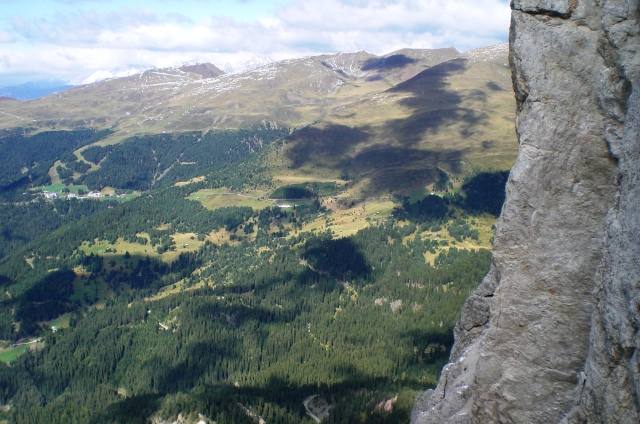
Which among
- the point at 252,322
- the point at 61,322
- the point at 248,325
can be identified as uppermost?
the point at 252,322

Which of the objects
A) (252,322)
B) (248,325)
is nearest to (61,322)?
(248,325)

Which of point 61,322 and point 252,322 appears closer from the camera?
point 252,322

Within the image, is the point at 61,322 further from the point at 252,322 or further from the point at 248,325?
the point at 252,322

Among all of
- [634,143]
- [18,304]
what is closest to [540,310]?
[634,143]

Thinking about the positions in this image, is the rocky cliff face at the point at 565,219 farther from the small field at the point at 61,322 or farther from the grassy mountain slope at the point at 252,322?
the small field at the point at 61,322

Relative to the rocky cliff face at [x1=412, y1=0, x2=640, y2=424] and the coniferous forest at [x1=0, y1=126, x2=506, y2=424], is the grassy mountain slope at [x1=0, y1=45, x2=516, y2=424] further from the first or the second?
the rocky cliff face at [x1=412, y1=0, x2=640, y2=424]

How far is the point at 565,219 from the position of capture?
61.0 ft

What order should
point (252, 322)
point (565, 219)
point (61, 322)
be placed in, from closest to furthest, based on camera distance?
point (565, 219)
point (252, 322)
point (61, 322)

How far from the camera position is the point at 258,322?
129375 millimetres

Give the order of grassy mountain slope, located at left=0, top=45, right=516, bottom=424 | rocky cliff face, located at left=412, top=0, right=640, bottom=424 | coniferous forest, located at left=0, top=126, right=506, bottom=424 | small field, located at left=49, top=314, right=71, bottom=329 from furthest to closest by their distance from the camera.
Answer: small field, located at left=49, top=314, right=71, bottom=329 → grassy mountain slope, located at left=0, top=45, right=516, bottom=424 → coniferous forest, located at left=0, top=126, right=506, bottom=424 → rocky cliff face, located at left=412, top=0, right=640, bottom=424

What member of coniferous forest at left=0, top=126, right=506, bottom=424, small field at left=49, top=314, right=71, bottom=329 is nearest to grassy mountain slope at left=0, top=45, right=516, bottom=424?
coniferous forest at left=0, top=126, right=506, bottom=424

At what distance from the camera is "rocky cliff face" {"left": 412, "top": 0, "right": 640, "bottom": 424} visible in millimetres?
15992

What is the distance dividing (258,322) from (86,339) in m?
44.7

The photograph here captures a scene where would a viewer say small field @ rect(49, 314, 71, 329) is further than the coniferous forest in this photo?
Yes
